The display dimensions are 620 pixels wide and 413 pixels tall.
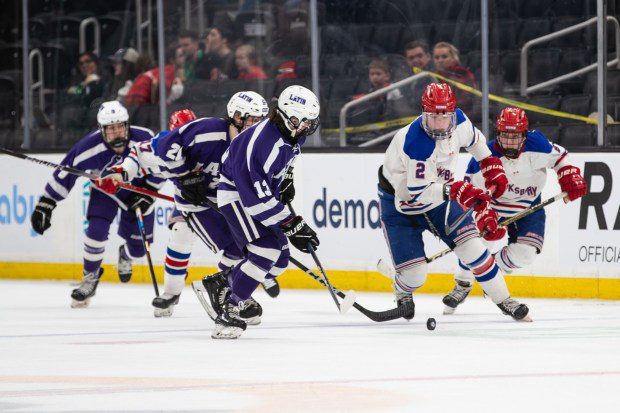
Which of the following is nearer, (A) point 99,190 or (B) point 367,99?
(A) point 99,190

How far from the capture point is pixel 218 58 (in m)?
9.12

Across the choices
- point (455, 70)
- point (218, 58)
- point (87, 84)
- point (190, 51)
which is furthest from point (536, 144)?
point (87, 84)

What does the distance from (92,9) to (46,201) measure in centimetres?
236

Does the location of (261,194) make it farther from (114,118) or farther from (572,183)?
(114,118)

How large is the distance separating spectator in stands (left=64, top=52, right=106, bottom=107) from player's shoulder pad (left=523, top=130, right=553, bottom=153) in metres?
3.82

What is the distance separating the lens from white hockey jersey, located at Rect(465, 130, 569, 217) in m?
6.92

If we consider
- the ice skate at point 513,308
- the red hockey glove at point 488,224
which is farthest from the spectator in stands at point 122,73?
the ice skate at point 513,308

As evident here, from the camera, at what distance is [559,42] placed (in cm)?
784

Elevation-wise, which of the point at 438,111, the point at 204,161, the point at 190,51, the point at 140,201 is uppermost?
the point at 190,51

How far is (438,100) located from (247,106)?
0.88m

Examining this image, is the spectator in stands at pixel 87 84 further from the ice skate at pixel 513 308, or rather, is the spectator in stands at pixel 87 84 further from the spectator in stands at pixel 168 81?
the ice skate at pixel 513 308

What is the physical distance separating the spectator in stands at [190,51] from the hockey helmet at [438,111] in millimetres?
3273

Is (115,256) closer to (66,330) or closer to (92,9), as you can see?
(92,9)

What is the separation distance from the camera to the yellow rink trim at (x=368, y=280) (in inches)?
303
